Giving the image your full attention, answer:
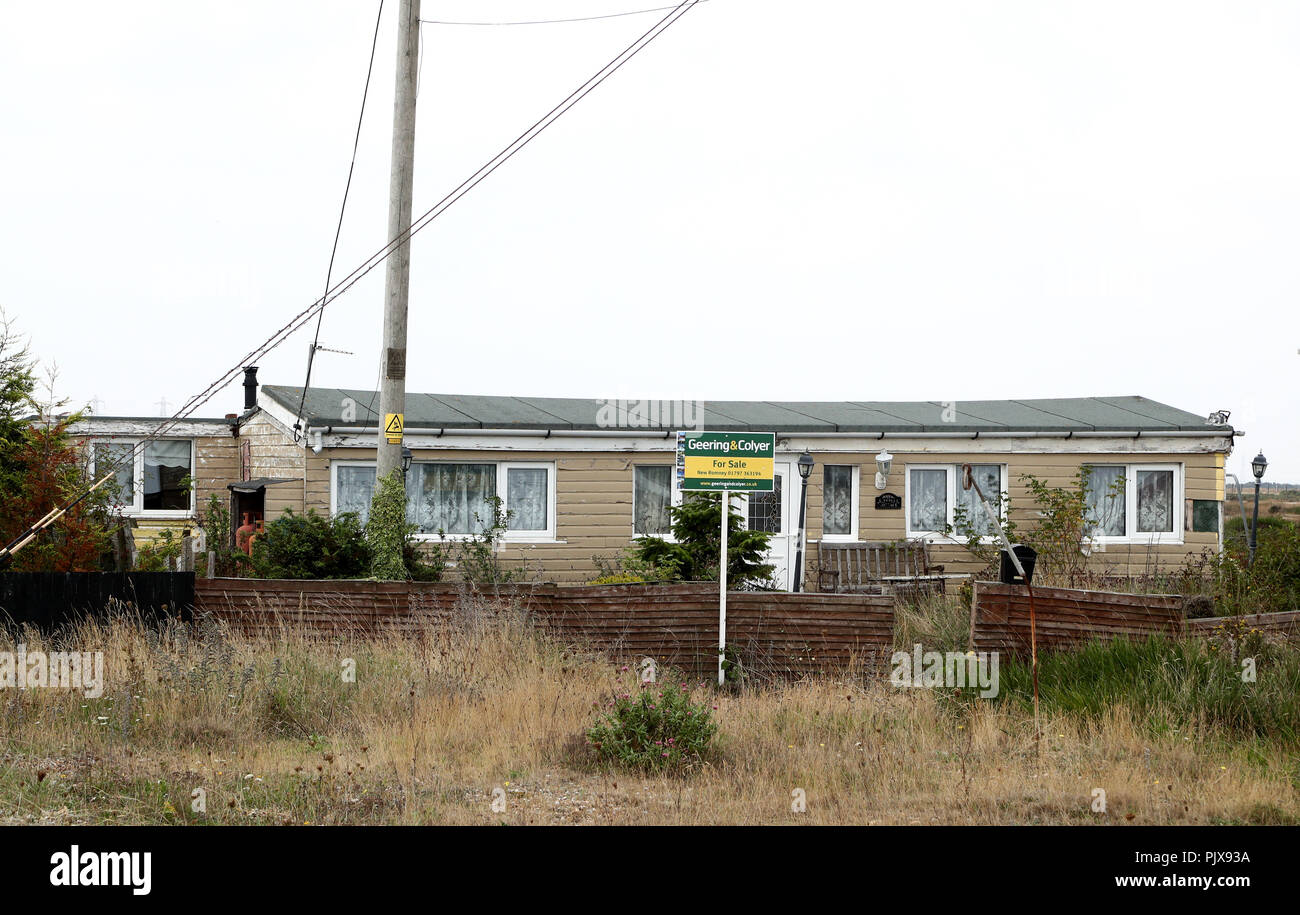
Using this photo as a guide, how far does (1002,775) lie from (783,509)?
9274mm

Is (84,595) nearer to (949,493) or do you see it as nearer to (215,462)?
(215,462)

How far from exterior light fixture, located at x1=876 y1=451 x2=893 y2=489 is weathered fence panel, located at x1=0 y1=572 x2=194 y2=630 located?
9364 mm

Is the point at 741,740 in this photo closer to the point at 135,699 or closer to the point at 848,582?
the point at 135,699

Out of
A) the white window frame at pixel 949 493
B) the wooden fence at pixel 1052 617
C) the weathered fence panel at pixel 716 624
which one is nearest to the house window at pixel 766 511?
the white window frame at pixel 949 493

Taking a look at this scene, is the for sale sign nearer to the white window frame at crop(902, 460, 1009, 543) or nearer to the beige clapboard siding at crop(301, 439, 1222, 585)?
the beige clapboard siding at crop(301, 439, 1222, 585)

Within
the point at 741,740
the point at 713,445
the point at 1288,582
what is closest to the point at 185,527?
the point at 713,445

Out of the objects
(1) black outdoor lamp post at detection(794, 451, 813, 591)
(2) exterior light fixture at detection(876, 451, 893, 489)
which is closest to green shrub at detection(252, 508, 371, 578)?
(1) black outdoor lamp post at detection(794, 451, 813, 591)

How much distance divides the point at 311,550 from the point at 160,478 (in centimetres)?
648

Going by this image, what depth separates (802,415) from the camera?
17.3 meters

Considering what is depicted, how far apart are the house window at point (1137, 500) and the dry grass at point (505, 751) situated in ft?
28.3

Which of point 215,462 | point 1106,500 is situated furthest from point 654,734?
point 215,462

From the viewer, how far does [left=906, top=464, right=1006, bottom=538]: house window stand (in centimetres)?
1617

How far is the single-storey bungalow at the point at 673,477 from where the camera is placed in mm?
15203

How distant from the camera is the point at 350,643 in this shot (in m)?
9.86
